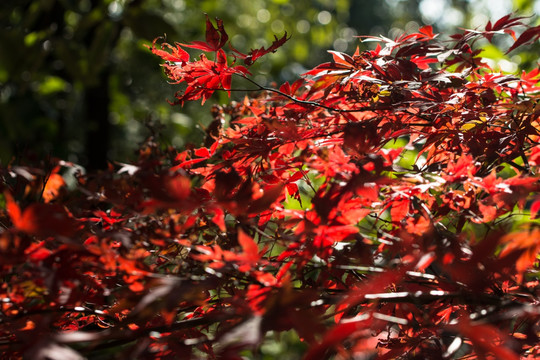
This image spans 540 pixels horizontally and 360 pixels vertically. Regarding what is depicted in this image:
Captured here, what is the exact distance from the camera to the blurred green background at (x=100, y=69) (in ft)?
7.84

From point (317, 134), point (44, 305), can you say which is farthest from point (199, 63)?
point (44, 305)

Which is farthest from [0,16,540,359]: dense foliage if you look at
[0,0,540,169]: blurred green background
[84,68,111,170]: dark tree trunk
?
[84,68,111,170]: dark tree trunk

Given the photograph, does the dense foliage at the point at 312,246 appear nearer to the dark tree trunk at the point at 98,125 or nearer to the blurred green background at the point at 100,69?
the blurred green background at the point at 100,69

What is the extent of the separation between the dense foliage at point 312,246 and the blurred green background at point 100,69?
Answer: 12.2 inches

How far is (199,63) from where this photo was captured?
0.86 meters

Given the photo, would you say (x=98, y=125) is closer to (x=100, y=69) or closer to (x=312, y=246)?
(x=100, y=69)

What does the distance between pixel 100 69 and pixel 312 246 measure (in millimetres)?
2337

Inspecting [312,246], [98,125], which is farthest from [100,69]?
[312,246]

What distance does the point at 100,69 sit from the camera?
2.63m

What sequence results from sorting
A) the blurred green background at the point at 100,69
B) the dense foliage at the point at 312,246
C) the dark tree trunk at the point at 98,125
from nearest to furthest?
the dense foliage at the point at 312,246 < the blurred green background at the point at 100,69 < the dark tree trunk at the point at 98,125

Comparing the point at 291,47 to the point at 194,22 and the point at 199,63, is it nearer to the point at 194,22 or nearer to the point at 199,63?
the point at 194,22

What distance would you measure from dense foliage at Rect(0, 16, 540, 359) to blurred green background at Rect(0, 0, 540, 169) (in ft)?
1.02

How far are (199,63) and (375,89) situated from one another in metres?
0.33

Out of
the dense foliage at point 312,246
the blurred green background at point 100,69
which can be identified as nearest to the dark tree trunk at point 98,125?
the blurred green background at point 100,69
